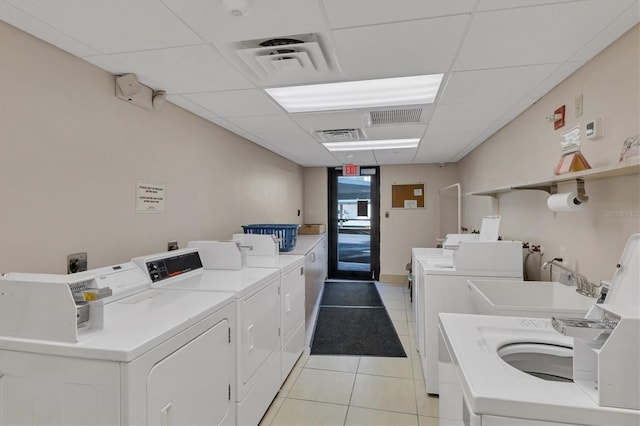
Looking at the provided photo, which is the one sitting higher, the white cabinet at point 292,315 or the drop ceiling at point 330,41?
the drop ceiling at point 330,41

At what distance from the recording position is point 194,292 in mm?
1727

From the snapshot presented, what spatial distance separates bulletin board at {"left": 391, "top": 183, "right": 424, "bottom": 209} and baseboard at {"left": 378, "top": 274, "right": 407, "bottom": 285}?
1341mm

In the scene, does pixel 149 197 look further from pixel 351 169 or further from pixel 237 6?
pixel 351 169

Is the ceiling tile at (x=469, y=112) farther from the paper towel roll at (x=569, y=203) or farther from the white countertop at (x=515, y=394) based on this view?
the white countertop at (x=515, y=394)

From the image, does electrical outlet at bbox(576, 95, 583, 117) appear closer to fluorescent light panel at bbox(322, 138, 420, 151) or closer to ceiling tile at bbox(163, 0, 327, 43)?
ceiling tile at bbox(163, 0, 327, 43)

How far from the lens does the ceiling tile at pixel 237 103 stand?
7.38 ft

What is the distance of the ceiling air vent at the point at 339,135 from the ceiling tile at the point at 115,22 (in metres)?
1.88

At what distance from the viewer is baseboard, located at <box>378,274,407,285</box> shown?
586 centimetres

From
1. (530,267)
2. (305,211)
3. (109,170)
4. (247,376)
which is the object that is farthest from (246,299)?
(305,211)

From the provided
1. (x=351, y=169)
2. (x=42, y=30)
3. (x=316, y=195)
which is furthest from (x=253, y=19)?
(x=316, y=195)

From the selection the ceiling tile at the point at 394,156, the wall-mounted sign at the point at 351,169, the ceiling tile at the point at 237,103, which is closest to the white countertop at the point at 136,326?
the ceiling tile at the point at 237,103

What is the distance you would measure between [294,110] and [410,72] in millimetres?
1085

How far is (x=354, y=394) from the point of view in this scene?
7.93ft

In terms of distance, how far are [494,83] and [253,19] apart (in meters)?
1.65
